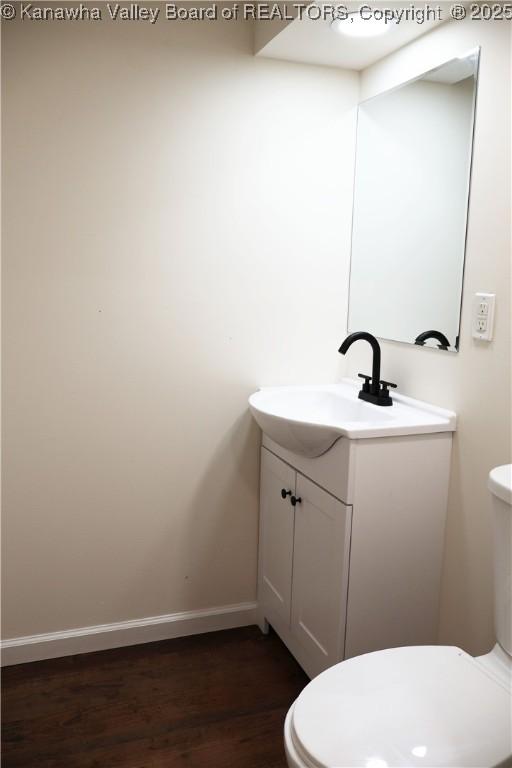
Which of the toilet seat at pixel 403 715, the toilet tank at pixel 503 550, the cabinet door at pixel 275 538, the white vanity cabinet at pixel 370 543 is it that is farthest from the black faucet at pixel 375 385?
the toilet seat at pixel 403 715

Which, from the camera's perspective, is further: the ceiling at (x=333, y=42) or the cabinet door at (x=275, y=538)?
the cabinet door at (x=275, y=538)

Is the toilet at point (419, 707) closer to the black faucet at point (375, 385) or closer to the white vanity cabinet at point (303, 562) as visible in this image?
the white vanity cabinet at point (303, 562)

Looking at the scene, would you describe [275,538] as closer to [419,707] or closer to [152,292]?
[152,292]

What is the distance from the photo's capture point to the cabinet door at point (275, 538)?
223 centimetres

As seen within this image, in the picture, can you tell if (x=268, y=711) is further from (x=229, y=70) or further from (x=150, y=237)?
(x=229, y=70)

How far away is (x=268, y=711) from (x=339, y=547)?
2.00ft

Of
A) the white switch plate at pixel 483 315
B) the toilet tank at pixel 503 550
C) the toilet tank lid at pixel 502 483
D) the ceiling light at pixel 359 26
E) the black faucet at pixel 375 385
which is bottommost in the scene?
the toilet tank at pixel 503 550

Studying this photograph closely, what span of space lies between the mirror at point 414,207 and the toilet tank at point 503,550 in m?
0.59

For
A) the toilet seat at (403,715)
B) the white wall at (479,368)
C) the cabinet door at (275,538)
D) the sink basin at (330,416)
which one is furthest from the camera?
the cabinet door at (275,538)

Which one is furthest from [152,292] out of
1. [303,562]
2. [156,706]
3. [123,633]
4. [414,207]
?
[156,706]

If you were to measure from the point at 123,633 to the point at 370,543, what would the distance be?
107 cm

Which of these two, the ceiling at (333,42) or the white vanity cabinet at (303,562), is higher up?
the ceiling at (333,42)

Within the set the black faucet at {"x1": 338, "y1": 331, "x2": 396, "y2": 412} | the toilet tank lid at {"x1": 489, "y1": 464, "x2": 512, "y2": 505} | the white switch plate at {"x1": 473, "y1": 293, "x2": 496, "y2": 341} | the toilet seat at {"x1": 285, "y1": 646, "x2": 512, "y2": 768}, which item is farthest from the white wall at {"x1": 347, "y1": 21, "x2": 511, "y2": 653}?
the toilet seat at {"x1": 285, "y1": 646, "x2": 512, "y2": 768}

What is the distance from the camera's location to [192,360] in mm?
2342
